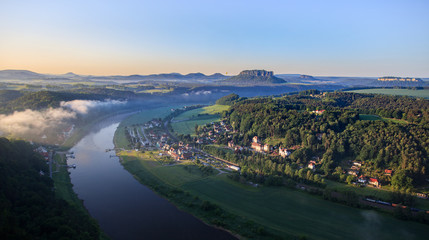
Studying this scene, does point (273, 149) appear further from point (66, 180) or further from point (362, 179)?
point (66, 180)

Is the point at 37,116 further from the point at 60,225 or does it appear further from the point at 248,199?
the point at 248,199

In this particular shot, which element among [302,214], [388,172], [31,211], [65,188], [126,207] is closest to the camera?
[31,211]

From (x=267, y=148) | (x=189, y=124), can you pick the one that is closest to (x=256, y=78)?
(x=189, y=124)

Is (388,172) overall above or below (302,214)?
above

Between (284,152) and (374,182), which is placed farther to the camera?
(284,152)

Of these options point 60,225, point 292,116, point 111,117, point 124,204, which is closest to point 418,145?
point 292,116

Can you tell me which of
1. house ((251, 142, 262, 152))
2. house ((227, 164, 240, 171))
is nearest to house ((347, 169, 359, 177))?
house ((227, 164, 240, 171))
